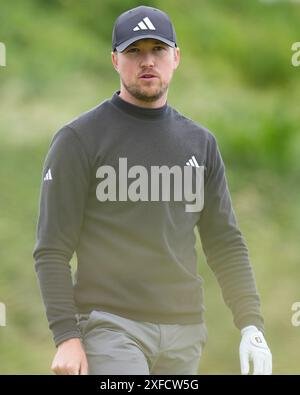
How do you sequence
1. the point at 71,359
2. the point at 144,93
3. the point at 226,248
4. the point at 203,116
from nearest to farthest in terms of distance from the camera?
1. the point at 71,359
2. the point at 144,93
3. the point at 226,248
4. the point at 203,116

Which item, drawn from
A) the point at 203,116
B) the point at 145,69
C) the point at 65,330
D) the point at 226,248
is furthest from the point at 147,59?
the point at 203,116

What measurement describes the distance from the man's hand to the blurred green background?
2935mm

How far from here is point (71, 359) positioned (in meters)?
2.26

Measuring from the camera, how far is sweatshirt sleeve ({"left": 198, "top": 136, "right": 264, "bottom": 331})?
2553 mm

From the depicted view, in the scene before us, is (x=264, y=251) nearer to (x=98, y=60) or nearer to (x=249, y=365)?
(x=98, y=60)

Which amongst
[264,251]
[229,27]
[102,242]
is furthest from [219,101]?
[102,242]

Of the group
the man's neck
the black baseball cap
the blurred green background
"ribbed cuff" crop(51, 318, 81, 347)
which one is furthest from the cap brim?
the blurred green background

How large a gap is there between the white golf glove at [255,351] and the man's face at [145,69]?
630 mm

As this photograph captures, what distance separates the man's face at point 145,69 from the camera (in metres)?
2.45

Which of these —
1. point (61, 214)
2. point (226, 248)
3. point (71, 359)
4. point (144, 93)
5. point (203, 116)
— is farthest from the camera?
point (203, 116)

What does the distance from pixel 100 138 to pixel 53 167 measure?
133 millimetres

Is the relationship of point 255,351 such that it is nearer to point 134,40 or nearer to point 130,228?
point 130,228

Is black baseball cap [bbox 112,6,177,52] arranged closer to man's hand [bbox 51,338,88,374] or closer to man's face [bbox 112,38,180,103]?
man's face [bbox 112,38,180,103]

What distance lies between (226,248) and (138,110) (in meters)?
0.43
